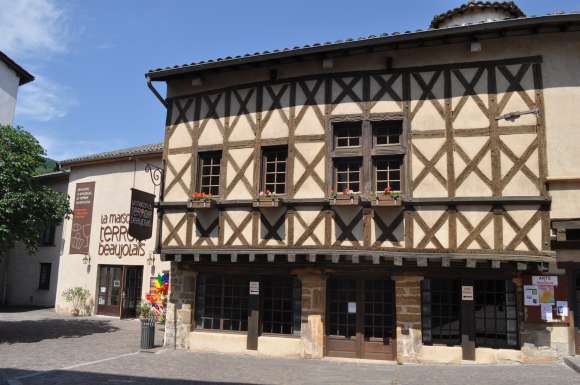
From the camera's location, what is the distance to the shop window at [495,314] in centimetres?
927

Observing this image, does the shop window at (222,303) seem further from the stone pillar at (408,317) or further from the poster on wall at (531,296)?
the poster on wall at (531,296)

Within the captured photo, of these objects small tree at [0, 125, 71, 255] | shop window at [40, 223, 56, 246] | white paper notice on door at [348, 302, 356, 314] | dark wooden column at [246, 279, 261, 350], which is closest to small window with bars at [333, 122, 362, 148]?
white paper notice on door at [348, 302, 356, 314]

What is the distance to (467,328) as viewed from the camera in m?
9.34

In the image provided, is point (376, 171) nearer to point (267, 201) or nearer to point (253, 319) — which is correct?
point (267, 201)

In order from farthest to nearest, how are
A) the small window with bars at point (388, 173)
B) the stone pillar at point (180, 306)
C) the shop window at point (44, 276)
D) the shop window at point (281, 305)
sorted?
the shop window at point (44, 276)
the stone pillar at point (180, 306)
the shop window at point (281, 305)
the small window with bars at point (388, 173)

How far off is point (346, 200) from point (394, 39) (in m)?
3.49

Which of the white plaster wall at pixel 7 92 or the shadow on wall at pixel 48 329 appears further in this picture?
the white plaster wall at pixel 7 92

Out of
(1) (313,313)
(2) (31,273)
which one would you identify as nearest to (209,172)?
(1) (313,313)

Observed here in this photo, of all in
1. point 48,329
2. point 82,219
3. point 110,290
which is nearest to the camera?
point 48,329

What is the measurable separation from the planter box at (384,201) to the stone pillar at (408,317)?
1563 millimetres

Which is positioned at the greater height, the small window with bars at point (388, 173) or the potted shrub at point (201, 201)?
the small window with bars at point (388, 173)

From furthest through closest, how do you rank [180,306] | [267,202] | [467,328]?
[180,306], [267,202], [467,328]

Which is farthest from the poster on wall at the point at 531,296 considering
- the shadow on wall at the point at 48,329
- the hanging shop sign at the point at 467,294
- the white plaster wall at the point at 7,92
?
the white plaster wall at the point at 7,92

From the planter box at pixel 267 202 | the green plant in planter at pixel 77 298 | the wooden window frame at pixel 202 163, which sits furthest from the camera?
the green plant in planter at pixel 77 298
